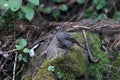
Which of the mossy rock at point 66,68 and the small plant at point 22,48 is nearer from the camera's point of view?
the mossy rock at point 66,68

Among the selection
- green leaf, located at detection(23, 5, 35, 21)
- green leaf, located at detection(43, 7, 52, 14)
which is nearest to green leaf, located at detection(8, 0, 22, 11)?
green leaf, located at detection(23, 5, 35, 21)

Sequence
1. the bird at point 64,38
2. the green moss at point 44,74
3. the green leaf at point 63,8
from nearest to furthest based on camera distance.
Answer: the green moss at point 44,74, the bird at point 64,38, the green leaf at point 63,8

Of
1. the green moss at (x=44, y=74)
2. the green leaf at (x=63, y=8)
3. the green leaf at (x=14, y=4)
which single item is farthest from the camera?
the green leaf at (x=63, y=8)

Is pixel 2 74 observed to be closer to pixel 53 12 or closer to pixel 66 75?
pixel 66 75

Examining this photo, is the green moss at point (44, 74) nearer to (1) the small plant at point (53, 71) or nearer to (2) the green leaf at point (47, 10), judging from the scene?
(1) the small plant at point (53, 71)

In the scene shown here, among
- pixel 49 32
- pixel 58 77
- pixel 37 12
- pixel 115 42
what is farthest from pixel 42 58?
pixel 37 12

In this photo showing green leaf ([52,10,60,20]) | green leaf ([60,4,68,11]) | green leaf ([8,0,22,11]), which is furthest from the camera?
green leaf ([52,10,60,20])

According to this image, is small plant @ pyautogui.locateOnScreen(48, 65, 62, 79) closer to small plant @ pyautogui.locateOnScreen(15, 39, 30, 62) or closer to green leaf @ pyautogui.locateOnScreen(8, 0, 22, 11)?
small plant @ pyautogui.locateOnScreen(15, 39, 30, 62)

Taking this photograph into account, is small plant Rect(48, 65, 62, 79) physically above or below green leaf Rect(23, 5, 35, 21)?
below

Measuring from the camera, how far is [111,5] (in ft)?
16.0

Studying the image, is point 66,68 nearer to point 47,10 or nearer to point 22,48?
point 22,48

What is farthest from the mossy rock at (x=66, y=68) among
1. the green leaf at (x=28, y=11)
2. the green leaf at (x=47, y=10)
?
the green leaf at (x=47, y=10)

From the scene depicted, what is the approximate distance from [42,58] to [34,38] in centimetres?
47

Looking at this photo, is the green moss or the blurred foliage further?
the blurred foliage
